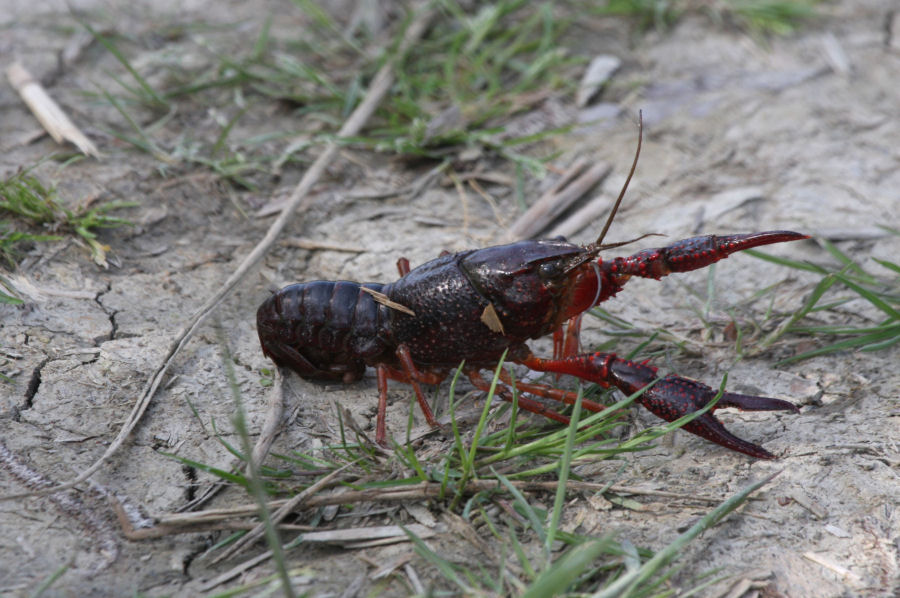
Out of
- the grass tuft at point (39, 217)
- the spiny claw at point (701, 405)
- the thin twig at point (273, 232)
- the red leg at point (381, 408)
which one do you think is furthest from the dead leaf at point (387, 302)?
the grass tuft at point (39, 217)

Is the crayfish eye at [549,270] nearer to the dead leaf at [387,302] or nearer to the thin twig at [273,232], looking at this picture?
the dead leaf at [387,302]

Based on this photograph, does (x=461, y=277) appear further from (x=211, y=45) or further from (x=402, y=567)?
(x=211, y=45)

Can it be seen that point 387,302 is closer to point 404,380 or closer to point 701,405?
point 404,380

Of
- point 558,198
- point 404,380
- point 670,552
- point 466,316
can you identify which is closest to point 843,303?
point 558,198

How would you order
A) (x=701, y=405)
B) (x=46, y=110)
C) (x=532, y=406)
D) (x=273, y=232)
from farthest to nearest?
(x=46, y=110)
(x=273, y=232)
(x=532, y=406)
(x=701, y=405)

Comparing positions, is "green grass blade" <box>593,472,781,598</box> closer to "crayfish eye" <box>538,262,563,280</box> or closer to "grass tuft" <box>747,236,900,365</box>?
"grass tuft" <box>747,236,900,365</box>

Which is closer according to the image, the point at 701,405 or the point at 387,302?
the point at 701,405

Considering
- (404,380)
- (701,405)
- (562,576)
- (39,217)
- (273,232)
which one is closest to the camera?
(562,576)

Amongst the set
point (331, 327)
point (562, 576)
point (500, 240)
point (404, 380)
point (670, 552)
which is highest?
point (562, 576)

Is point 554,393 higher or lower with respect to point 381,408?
higher
